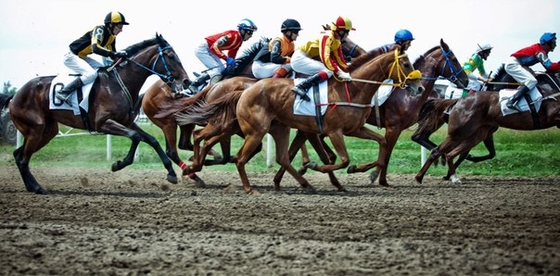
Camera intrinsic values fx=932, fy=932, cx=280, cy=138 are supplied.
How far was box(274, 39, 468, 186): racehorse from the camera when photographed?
14.1 metres

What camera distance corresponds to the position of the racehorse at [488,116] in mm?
14203

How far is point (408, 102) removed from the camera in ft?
46.5

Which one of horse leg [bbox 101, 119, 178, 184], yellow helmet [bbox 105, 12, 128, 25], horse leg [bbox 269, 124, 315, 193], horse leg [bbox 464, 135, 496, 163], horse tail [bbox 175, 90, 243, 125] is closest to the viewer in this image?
horse leg [bbox 101, 119, 178, 184]

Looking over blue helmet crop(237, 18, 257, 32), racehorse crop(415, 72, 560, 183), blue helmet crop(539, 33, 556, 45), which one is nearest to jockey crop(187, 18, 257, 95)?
blue helmet crop(237, 18, 257, 32)

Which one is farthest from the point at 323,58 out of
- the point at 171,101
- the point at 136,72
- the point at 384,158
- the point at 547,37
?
the point at 547,37

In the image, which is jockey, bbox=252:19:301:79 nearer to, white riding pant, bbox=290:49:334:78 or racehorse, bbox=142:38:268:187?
racehorse, bbox=142:38:268:187

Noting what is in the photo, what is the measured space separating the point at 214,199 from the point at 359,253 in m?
4.41

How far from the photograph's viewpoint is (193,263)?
6.88 m

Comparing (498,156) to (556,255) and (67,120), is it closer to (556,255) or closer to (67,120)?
(67,120)

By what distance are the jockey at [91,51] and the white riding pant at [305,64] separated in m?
2.37

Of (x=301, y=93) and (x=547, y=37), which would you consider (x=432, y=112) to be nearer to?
(x=547, y=37)

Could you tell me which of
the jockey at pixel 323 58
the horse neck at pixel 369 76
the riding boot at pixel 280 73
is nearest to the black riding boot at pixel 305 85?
the jockey at pixel 323 58

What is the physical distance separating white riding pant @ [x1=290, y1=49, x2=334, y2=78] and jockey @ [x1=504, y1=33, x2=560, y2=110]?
3.47m

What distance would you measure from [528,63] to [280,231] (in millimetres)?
7368
